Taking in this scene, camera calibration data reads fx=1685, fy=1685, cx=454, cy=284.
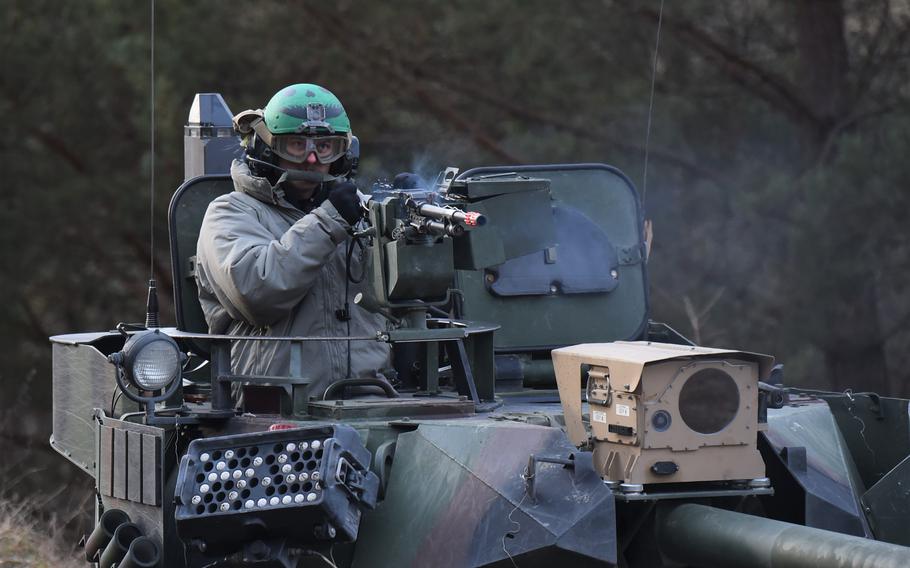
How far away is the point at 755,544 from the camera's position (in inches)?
209

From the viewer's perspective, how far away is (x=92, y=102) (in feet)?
45.8

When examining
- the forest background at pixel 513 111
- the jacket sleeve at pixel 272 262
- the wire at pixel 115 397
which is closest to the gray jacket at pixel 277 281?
the jacket sleeve at pixel 272 262

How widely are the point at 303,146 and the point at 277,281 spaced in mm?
728

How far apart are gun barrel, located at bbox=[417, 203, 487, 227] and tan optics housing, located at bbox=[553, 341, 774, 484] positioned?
586mm

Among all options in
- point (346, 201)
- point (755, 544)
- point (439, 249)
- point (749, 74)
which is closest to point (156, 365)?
point (346, 201)

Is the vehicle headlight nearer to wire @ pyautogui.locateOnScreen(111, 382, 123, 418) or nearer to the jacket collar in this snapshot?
wire @ pyautogui.locateOnScreen(111, 382, 123, 418)

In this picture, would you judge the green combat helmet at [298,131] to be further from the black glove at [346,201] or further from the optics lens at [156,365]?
the optics lens at [156,365]

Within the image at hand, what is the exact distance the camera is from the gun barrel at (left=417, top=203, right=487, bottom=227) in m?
5.82

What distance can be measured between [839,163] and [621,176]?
4963 millimetres

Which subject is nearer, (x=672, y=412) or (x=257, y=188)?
(x=672, y=412)

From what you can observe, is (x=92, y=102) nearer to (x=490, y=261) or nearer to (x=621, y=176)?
(x=621, y=176)

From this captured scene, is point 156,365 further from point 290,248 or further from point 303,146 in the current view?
point 303,146

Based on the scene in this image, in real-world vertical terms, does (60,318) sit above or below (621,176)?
below

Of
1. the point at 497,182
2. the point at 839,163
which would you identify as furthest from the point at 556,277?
the point at 839,163
